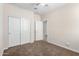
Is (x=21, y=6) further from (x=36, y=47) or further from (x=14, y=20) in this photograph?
(x=36, y=47)

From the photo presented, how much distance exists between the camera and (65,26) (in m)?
2.35

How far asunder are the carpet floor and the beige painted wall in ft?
0.44

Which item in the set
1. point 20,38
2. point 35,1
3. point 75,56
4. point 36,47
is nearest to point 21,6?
point 35,1

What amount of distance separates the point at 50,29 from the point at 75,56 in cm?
93

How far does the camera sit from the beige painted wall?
2.24 meters

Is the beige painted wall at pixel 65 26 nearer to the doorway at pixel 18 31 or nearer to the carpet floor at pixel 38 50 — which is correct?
the carpet floor at pixel 38 50

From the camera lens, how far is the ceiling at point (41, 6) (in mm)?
2190

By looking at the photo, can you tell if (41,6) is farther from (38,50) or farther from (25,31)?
(38,50)

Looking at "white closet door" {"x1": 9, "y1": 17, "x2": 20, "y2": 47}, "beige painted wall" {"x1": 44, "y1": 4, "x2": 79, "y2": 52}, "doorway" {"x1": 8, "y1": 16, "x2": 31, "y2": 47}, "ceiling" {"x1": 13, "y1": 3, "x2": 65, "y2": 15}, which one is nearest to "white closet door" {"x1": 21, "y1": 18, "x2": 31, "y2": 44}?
"doorway" {"x1": 8, "y1": 16, "x2": 31, "y2": 47}

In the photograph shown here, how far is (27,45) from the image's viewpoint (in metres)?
2.35

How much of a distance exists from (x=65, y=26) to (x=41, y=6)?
828 mm

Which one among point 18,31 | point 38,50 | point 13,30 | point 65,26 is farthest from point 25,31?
point 65,26

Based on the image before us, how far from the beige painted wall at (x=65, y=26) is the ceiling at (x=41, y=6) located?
130 millimetres

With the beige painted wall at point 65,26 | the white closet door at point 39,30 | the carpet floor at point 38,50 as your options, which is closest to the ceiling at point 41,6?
the beige painted wall at point 65,26
